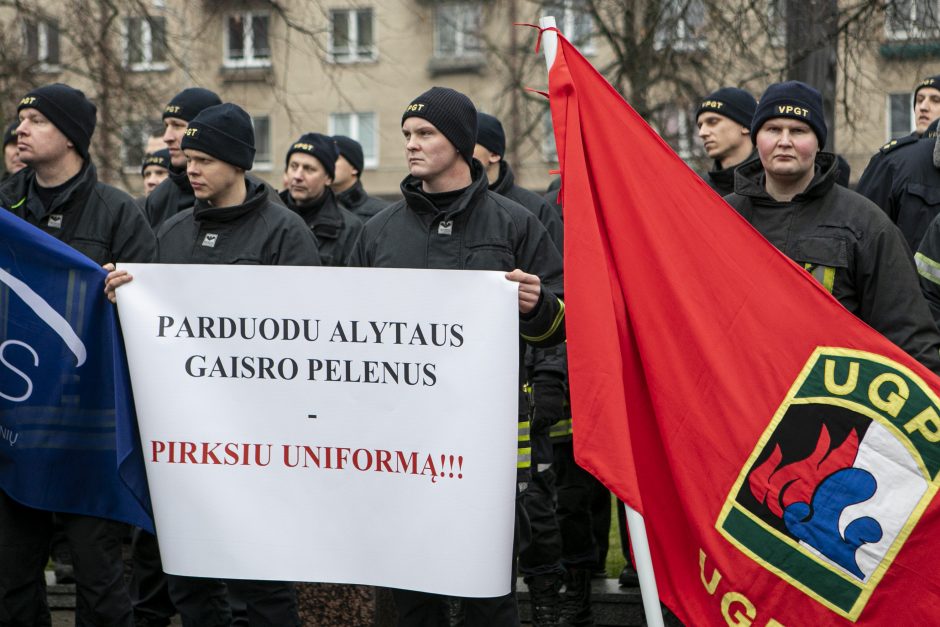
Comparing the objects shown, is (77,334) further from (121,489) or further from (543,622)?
(543,622)

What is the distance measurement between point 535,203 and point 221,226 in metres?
2.16

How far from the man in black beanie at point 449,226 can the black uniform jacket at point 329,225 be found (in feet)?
10.8

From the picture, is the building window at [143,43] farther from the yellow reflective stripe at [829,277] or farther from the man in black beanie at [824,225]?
the yellow reflective stripe at [829,277]

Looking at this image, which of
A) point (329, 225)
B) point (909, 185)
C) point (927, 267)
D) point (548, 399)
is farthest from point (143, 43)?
point (927, 267)

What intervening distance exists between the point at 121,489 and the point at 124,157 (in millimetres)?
13831

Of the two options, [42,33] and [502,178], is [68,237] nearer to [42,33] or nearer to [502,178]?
[502,178]

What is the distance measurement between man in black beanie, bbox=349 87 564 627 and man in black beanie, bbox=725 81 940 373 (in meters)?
0.86

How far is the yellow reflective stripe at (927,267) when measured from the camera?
5.71 meters

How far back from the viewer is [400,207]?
570cm

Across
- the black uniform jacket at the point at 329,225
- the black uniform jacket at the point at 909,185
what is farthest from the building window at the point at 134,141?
the black uniform jacket at the point at 909,185

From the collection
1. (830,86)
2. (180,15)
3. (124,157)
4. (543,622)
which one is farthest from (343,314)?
(124,157)

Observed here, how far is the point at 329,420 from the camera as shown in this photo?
5.28 meters

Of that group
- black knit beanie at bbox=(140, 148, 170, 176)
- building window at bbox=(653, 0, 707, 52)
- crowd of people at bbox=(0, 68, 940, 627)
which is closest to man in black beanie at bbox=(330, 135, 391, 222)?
black knit beanie at bbox=(140, 148, 170, 176)

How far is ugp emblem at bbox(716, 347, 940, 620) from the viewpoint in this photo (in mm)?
4641
